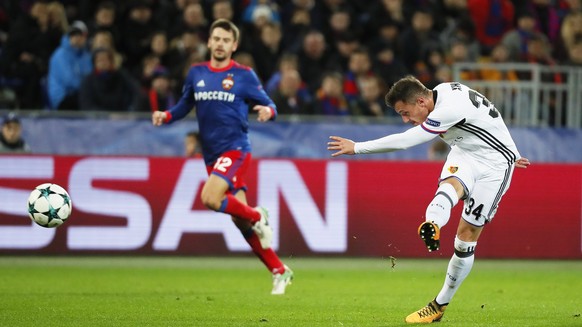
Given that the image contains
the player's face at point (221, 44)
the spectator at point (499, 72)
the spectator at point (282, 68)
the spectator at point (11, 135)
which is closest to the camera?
the player's face at point (221, 44)

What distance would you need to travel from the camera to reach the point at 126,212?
48.8 feet

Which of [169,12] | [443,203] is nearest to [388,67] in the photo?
[169,12]

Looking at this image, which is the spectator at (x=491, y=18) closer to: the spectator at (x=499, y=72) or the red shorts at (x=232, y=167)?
the spectator at (x=499, y=72)

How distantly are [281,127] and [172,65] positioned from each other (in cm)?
234

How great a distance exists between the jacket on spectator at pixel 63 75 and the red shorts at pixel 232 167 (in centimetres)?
579

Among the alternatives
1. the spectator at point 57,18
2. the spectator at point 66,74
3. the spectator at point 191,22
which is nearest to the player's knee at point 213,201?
the spectator at point 66,74

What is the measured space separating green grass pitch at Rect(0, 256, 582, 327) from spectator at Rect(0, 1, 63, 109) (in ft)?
9.72

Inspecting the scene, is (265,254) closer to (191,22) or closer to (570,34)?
(191,22)

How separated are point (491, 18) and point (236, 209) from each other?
1031cm

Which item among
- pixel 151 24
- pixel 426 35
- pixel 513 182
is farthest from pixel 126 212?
pixel 426 35

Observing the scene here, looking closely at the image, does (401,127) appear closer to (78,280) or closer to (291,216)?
(291,216)

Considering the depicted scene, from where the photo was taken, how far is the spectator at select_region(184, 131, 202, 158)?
15156 mm

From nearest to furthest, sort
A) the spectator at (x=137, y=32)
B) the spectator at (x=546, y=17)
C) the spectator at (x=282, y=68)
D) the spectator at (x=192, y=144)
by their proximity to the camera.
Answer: the spectator at (x=192, y=144) → the spectator at (x=282, y=68) → the spectator at (x=137, y=32) → the spectator at (x=546, y=17)

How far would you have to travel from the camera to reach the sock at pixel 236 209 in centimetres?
1083
